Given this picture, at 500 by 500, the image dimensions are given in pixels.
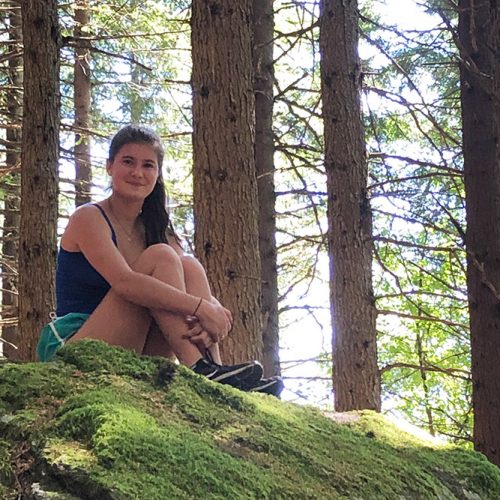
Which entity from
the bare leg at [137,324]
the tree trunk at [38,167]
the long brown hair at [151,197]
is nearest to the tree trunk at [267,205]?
the tree trunk at [38,167]

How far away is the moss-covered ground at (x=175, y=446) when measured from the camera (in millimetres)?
1461

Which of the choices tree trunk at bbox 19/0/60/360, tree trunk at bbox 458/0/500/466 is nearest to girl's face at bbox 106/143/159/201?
tree trunk at bbox 19/0/60/360

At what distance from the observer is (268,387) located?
9.08ft

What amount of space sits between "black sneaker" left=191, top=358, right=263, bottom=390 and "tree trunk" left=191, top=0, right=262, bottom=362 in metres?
1.69

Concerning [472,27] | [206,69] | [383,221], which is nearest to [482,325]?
[472,27]

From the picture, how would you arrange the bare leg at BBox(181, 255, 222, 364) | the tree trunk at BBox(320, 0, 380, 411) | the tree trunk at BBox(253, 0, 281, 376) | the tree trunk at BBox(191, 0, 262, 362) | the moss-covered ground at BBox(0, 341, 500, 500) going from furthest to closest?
1. the tree trunk at BBox(253, 0, 281, 376)
2. the tree trunk at BBox(320, 0, 380, 411)
3. the tree trunk at BBox(191, 0, 262, 362)
4. the bare leg at BBox(181, 255, 222, 364)
5. the moss-covered ground at BBox(0, 341, 500, 500)

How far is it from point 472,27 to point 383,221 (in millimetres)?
5190

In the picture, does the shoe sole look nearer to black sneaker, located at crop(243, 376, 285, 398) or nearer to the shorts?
black sneaker, located at crop(243, 376, 285, 398)

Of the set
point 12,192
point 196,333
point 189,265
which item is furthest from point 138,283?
point 12,192

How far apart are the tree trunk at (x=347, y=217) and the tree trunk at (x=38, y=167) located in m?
2.47

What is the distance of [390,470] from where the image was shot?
2.08 meters

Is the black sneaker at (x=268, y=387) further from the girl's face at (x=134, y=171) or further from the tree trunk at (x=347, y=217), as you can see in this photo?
the tree trunk at (x=347, y=217)

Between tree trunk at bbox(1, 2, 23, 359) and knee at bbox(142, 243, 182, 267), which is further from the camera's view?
tree trunk at bbox(1, 2, 23, 359)

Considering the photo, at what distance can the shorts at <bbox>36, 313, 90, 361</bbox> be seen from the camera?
300 centimetres
